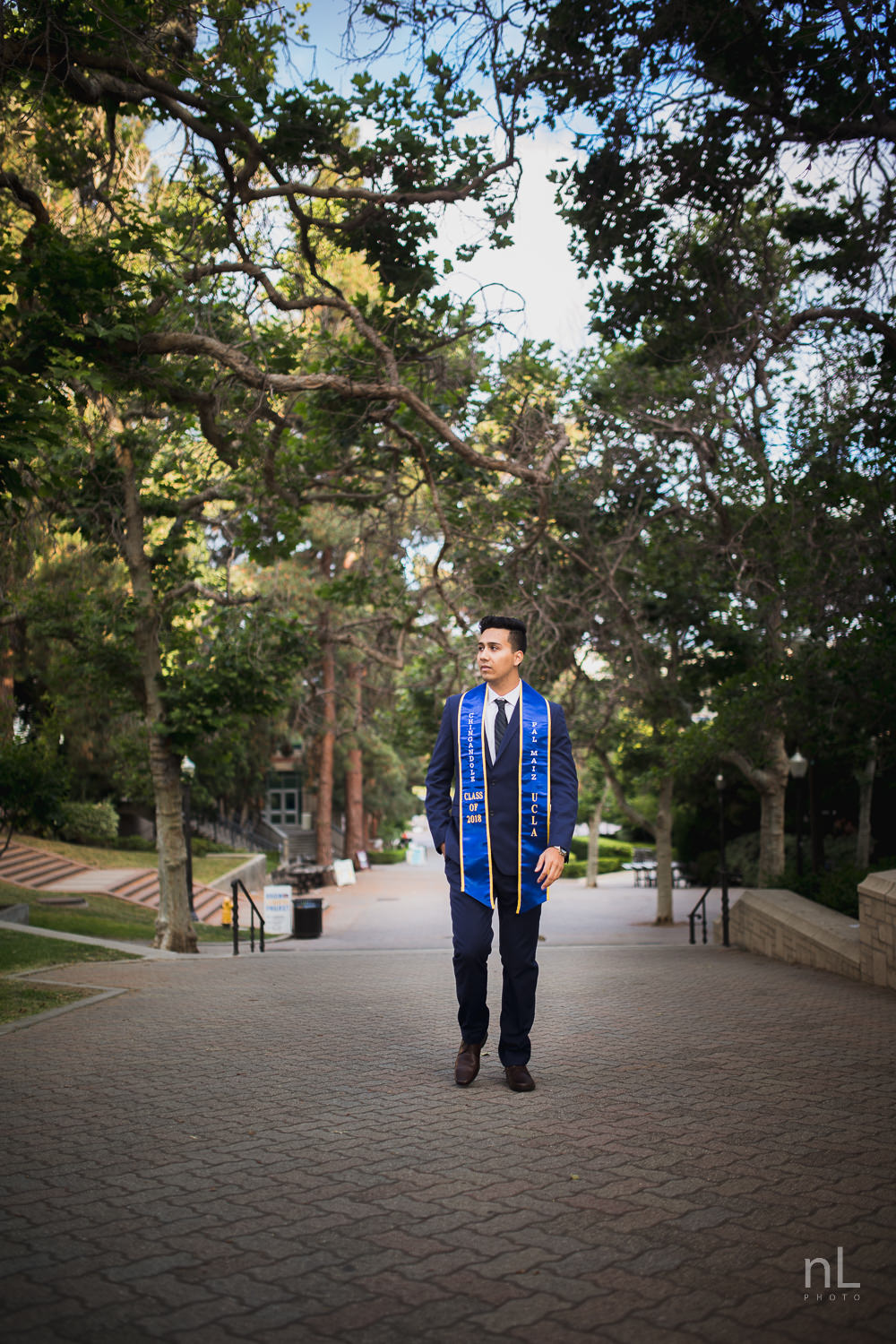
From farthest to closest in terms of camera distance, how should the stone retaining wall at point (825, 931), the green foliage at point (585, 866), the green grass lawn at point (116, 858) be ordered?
1. the green foliage at point (585, 866)
2. the green grass lawn at point (116, 858)
3. the stone retaining wall at point (825, 931)

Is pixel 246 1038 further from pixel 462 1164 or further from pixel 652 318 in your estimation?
pixel 652 318

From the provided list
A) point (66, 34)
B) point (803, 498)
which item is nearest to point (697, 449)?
point (803, 498)

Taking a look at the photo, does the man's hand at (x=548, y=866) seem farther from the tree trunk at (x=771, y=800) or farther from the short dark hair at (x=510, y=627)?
the tree trunk at (x=771, y=800)

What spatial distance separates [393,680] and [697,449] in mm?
17362

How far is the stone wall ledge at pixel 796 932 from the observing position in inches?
365

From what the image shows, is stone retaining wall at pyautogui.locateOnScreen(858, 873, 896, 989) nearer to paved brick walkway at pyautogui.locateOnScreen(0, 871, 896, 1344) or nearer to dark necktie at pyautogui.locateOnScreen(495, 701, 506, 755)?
paved brick walkway at pyautogui.locateOnScreen(0, 871, 896, 1344)

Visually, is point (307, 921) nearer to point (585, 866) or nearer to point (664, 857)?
point (664, 857)

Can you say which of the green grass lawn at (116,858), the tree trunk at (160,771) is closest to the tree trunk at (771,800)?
the tree trunk at (160,771)

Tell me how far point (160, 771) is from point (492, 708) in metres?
10.9

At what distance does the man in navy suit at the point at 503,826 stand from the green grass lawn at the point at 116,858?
2413 centimetres

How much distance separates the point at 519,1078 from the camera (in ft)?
15.4

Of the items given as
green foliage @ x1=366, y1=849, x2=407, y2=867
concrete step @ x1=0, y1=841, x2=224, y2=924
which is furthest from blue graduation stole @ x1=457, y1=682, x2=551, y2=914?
green foliage @ x1=366, y1=849, x2=407, y2=867

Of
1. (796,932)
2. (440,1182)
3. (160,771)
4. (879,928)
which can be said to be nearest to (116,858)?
(160,771)

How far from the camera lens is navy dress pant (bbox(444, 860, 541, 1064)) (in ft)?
15.5
